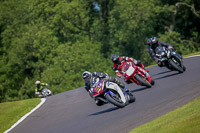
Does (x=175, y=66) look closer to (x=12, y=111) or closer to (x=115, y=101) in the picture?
(x=115, y=101)

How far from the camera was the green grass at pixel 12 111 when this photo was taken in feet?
52.7

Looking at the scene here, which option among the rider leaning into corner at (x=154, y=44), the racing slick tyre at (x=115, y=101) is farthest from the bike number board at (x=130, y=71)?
the rider leaning into corner at (x=154, y=44)

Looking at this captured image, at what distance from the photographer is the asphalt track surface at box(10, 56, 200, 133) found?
36.3 feet

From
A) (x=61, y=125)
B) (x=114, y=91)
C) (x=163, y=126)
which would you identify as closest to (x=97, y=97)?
(x=114, y=91)

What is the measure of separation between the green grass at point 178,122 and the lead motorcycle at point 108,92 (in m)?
2.87

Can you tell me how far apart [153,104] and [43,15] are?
53.7 metres

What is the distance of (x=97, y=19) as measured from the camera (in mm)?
67125

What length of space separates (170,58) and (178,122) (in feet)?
29.6

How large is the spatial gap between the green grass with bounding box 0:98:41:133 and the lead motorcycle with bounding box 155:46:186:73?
5.75m

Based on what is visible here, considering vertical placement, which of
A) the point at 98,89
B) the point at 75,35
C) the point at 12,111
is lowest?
the point at 12,111

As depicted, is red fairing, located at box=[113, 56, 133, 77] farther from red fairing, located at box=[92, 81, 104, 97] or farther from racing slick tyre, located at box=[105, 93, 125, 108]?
red fairing, located at box=[92, 81, 104, 97]

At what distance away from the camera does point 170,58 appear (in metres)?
17.4

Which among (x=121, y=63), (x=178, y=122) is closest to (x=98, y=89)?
(x=121, y=63)

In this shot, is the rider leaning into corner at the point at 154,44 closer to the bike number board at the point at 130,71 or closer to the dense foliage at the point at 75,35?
the bike number board at the point at 130,71
